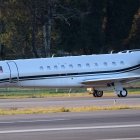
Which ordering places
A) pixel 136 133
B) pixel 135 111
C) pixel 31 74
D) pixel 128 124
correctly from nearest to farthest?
pixel 136 133 < pixel 128 124 < pixel 135 111 < pixel 31 74

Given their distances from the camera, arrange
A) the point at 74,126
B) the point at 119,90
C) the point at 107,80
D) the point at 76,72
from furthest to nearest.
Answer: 1. the point at 76,72
2. the point at 107,80
3. the point at 119,90
4. the point at 74,126

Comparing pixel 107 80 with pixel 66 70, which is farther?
pixel 66 70

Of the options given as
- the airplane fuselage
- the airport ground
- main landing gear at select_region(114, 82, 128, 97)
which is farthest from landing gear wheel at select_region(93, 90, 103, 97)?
the airport ground

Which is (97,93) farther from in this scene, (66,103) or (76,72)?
(66,103)

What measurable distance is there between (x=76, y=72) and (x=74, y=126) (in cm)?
2112

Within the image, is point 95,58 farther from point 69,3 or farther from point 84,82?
point 69,3

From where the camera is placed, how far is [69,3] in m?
69.1

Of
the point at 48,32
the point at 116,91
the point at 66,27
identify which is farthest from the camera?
the point at 66,27

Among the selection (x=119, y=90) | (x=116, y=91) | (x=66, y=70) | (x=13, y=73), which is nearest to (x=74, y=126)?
(x=13, y=73)

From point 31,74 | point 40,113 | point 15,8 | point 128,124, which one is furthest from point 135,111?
point 15,8

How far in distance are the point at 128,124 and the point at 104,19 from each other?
52398mm

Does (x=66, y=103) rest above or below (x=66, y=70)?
below

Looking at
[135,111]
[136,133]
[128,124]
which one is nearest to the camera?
[136,133]

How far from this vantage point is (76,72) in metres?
41.0
